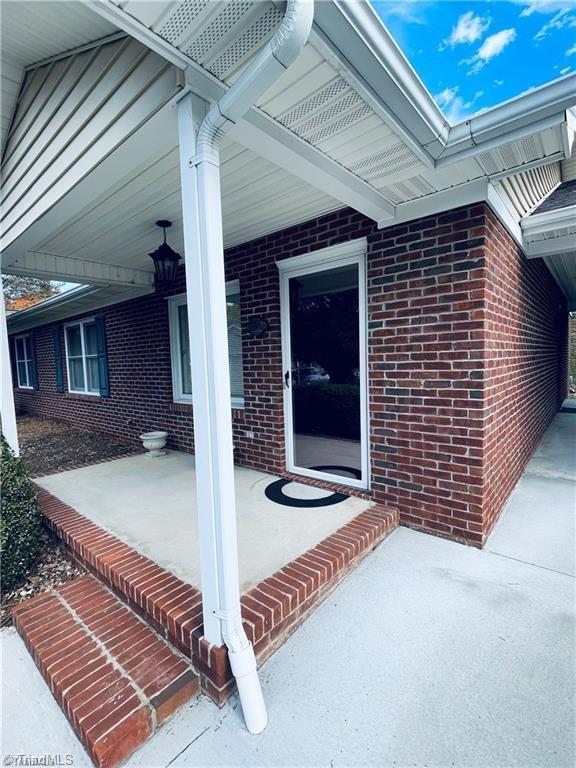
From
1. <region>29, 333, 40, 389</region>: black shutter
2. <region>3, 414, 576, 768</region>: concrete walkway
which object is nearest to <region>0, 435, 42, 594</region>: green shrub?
<region>3, 414, 576, 768</region>: concrete walkway

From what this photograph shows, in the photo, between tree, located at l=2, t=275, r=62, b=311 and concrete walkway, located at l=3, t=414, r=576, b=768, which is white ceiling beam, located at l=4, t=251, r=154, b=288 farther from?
tree, located at l=2, t=275, r=62, b=311

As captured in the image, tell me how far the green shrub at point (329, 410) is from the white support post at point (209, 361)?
4.06 m

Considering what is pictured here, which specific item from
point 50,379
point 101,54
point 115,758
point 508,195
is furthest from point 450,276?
point 50,379

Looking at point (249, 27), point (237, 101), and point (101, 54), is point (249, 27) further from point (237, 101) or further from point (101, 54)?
point (101, 54)

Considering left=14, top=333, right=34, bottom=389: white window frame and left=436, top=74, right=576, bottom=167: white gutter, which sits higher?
left=436, top=74, right=576, bottom=167: white gutter

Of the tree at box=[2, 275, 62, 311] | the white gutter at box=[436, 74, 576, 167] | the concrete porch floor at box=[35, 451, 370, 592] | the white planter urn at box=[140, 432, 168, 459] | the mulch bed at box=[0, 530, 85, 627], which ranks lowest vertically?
the mulch bed at box=[0, 530, 85, 627]

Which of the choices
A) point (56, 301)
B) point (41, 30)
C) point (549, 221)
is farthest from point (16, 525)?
point (56, 301)

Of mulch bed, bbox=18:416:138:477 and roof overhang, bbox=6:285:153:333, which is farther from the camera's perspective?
roof overhang, bbox=6:285:153:333

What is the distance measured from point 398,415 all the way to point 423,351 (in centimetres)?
55

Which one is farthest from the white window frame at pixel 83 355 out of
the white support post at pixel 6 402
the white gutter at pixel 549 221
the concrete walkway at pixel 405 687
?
the white gutter at pixel 549 221

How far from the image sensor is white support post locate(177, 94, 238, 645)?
1432mm

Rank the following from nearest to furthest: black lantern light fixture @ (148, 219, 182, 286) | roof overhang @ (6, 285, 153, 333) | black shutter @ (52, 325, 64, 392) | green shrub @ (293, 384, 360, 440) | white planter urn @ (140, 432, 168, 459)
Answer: black lantern light fixture @ (148, 219, 182, 286), white planter urn @ (140, 432, 168, 459), roof overhang @ (6, 285, 153, 333), green shrub @ (293, 384, 360, 440), black shutter @ (52, 325, 64, 392)

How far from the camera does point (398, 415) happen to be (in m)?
2.97

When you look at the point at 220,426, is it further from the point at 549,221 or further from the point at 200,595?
the point at 549,221
